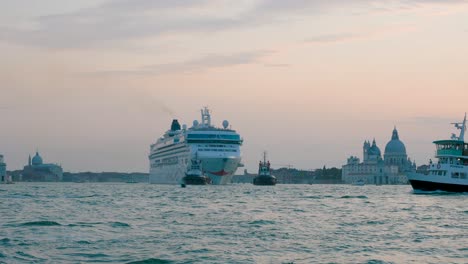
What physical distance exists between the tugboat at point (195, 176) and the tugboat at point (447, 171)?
60.7m

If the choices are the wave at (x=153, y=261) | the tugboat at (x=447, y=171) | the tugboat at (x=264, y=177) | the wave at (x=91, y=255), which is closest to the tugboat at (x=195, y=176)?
the tugboat at (x=264, y=177)

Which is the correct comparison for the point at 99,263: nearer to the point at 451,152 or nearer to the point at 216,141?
the point at 451,152

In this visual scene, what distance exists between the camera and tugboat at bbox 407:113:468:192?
99.6m

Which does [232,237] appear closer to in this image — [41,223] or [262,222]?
[262,222]

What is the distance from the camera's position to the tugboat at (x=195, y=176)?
158 meters

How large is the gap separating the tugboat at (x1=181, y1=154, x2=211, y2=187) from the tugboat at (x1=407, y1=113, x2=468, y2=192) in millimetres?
60656

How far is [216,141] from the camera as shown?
6540 inches

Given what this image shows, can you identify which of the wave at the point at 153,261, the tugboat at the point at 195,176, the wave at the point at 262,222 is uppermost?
the tugboat at the point at 195,176

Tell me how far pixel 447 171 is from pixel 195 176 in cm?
6718

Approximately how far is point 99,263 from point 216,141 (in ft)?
450

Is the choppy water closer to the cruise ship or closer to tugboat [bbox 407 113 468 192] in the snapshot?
tugboat [bbox 407 113 468 192]

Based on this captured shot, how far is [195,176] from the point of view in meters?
158

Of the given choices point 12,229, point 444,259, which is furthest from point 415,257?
point 12,229

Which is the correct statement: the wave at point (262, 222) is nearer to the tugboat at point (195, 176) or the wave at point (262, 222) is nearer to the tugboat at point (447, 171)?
the tugboat at point (447, 171)
